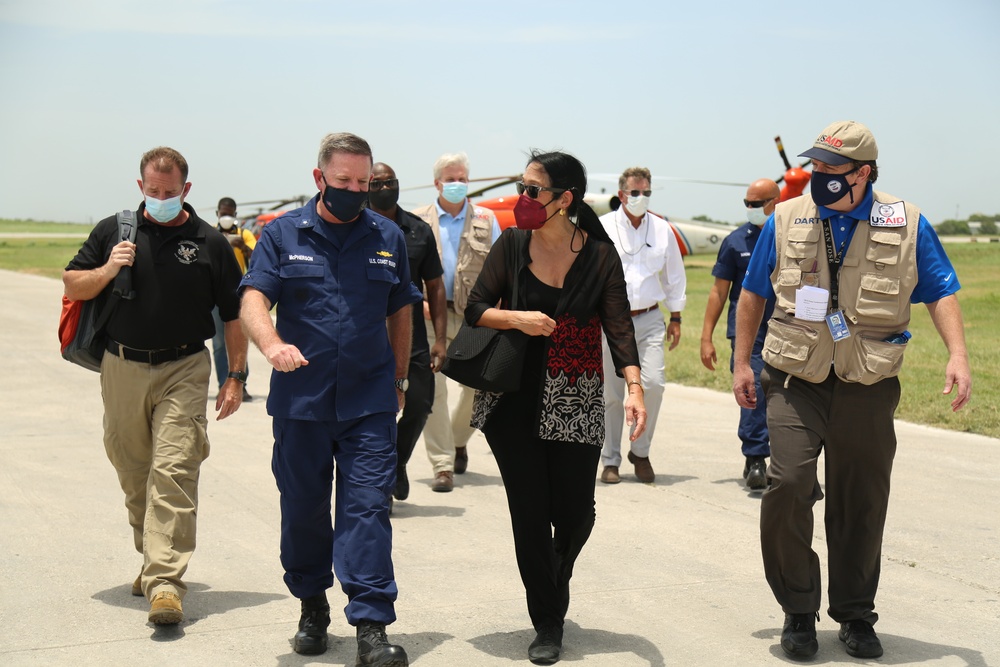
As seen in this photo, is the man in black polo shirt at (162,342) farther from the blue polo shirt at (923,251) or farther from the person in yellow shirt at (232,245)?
the person in yellow shirt at (232,245)

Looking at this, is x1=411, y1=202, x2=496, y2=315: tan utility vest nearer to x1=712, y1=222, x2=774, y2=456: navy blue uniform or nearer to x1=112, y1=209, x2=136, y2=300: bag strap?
x1=712, y1=222, x2=774, y2=456: navy blue uniform

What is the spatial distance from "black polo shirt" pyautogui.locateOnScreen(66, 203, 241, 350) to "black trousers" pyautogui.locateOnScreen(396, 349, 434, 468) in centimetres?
219

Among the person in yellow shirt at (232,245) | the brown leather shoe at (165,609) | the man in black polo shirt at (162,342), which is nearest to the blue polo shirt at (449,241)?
the man in black polo shirt at (162,342)

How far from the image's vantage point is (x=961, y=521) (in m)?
7.55

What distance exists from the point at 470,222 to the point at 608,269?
3.59 meters

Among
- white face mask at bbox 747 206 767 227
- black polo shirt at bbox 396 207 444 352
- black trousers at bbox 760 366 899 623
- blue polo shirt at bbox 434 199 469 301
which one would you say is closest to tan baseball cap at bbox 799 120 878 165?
black trousers at bbox 760 366 899 623

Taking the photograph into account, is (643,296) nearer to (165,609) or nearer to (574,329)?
(574,329)

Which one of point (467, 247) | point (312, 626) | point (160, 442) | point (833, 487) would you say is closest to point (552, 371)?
point (833, 487)

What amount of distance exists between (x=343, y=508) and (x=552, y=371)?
3.36ft

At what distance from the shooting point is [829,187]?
511cm

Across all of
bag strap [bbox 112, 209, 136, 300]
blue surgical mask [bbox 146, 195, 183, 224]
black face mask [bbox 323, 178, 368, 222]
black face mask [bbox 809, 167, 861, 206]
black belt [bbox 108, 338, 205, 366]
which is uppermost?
black face mask [bbox 809, 167, 861, 206]

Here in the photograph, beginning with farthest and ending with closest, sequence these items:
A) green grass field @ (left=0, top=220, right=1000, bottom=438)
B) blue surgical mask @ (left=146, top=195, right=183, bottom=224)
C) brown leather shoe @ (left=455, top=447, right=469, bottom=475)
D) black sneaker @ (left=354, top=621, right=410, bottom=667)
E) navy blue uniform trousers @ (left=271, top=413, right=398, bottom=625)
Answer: green grass field @ (left=0, top=220, right=1000, bottom=438)
brown leather shoe @ (left=455, top=447, right=469, bottom=475)
blue surgical mask @ (left=146, top=195, right=183, bottom=224)
navy blue uniform trousers @ (left=271, top=413, right=398, bottom=625)
black sneaker @ (left=354, top=621, right=410, bottom=667)

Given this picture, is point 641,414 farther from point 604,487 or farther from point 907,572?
point 604,487

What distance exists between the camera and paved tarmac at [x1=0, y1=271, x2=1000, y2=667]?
202 inches
